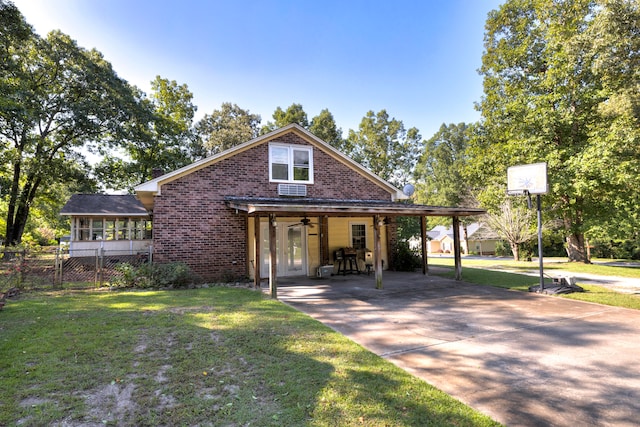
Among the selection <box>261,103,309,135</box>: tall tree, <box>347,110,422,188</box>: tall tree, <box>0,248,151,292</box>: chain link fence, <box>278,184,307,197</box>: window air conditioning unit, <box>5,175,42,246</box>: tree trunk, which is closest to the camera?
<box>0,248,151,292</box>: chain link fence

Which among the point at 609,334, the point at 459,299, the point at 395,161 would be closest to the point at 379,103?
the point at 395,161

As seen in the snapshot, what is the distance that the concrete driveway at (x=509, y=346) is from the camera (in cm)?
325

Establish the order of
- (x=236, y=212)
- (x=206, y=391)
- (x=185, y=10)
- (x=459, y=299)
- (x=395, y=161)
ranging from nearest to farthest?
1. (x=206, y=391)
2. (x=459, y=299)
3. (x=185, y=10)
4. (x=236, y=212)
5. (x=395, y=161)

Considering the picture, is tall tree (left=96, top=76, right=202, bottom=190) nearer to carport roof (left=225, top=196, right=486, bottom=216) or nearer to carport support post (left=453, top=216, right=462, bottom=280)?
carport roof (left=225, top=196, right=486, bottom=216)

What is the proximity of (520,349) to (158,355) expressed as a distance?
5.19 metres

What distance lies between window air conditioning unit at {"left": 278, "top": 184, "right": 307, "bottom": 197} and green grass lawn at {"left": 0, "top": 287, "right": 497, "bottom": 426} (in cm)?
693

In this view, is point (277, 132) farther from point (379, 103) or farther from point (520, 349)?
point (379, 103)

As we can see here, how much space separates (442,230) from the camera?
53656mm

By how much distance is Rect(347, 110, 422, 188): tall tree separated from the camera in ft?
112

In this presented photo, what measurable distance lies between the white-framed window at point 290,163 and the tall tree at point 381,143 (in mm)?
21678

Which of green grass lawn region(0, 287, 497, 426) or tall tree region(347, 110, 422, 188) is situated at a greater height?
tall tree region(347, 110, 422, 188)

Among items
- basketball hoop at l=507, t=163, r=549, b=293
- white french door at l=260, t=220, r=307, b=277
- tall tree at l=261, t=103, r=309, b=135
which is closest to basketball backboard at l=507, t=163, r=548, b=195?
basketball hoop at l=507, t=163, r=549, b=293

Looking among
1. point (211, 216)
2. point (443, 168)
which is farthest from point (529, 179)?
point (443, 168)

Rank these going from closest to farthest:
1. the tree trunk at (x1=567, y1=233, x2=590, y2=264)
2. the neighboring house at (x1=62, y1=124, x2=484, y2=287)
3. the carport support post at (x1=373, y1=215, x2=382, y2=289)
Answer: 1. the carport support post at (x1=373, y1=215, x2=382, y2=289)
2. the neighboring house at (x1=62, y1=124, x2=484, y2=287)
3. the tree trunk at (x1=567, y1=233, x2=590, y2=264)
